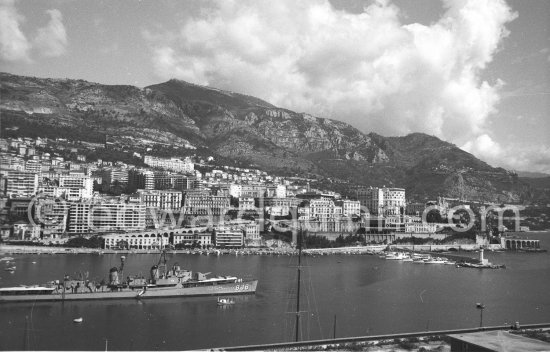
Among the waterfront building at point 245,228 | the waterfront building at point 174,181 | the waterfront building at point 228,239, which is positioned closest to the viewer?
the waterfront building at point 228,239

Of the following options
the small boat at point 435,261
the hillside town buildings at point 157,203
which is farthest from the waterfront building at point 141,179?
the small boat at point 435,261

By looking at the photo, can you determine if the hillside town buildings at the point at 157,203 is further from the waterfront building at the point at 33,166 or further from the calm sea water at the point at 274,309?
the calm sea water at the point at 274,309

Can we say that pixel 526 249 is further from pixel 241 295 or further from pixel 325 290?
pixel 241 295

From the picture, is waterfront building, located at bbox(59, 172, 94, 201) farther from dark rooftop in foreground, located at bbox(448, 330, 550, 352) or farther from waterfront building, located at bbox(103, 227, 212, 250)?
dark rooftop in foreground, located at bbox(448, 330, 550, 352)

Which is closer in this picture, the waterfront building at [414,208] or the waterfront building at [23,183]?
the waterfront building at [23,183]

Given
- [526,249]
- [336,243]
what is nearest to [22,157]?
[336,243]

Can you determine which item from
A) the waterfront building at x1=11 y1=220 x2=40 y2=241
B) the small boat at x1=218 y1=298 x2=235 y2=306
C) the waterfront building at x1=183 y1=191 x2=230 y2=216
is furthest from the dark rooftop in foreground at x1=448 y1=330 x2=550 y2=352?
the waterfront building at x1=183 y1=191 x2=230 y2=216
